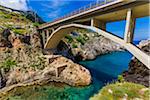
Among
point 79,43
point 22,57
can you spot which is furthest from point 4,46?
point 79,43

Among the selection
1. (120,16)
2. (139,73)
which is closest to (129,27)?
(120,16)

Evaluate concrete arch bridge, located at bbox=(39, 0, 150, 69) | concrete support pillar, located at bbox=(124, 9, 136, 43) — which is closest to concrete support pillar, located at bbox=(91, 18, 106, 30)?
concrete arch bridge, located at bbox=(39, 0, 150, 69)

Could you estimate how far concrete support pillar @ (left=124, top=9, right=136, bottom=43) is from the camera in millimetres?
19192

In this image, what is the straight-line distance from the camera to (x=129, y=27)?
19.3m

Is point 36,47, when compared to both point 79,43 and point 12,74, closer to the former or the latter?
point 12,74

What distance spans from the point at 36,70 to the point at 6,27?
15.3m

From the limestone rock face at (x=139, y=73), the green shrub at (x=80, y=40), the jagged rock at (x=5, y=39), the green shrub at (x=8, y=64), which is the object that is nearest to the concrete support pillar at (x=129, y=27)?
the limestone rock face at (x=139, y=73)

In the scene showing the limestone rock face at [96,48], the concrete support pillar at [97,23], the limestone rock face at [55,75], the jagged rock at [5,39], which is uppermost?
the concrete support pillar at [97,23]

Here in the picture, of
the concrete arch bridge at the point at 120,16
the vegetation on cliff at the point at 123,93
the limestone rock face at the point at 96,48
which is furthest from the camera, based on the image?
the limestone rock face at the point at 96,48

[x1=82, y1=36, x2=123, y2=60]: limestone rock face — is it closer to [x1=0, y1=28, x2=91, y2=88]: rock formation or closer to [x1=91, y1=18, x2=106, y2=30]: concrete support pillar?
[x1=0, y1=28, x2=91, y2=88]: rock formation

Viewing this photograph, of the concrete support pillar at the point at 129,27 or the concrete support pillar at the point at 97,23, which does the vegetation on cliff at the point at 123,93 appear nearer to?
the concrete support pillar at the point at 129,27

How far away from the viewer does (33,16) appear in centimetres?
6881

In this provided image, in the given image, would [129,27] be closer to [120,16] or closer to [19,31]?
[120,16]

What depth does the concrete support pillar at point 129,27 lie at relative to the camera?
756 inches
